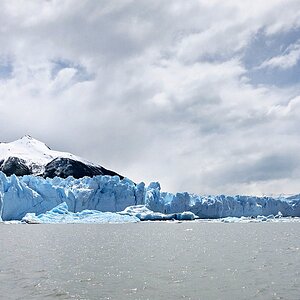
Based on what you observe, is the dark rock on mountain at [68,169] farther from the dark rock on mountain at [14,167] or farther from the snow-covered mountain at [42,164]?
the dark rock on mountain at [14,167]

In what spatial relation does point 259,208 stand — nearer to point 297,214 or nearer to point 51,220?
point 297,214

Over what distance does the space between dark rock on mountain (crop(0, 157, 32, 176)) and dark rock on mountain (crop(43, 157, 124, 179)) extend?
7.07 meters

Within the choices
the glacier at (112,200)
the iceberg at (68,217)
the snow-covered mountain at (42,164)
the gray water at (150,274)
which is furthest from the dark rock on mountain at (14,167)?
the gray water at (150,274)

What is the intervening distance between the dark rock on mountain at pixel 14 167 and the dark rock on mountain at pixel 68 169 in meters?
7.07

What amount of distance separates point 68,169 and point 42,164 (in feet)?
47.5

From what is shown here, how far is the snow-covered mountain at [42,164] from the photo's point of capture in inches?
5463

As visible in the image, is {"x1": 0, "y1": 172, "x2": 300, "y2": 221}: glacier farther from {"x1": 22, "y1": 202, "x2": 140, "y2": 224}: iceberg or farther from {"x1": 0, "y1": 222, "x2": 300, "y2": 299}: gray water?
{"x1": 0, "y1": 222, "x2": 300, "y2": 299}: gray water

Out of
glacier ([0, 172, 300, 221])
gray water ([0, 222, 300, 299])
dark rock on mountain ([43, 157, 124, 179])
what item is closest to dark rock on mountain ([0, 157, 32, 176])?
dark rock on mountain ([43, 157, 124, 179])

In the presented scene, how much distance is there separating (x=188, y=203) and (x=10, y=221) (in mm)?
32286

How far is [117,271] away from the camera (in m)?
16.8

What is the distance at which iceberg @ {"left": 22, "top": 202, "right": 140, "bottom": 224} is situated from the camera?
5675 cm

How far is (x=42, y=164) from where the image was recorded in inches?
5822

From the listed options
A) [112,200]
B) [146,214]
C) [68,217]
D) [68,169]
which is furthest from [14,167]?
[68,217]

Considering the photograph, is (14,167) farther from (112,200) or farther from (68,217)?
(68,217)
